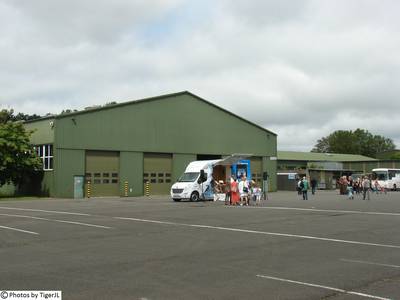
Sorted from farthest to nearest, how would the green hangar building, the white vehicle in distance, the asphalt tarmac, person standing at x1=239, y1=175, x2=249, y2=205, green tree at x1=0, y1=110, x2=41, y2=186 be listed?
the white vehicle in distance → the green hangar building → green tree at x1=0, y1=110, x2=41, y2=186 → person standing at x1=239, y1=175, x2=249, y2=205 → the asphalt tarmac

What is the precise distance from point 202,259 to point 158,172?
40.7 meters

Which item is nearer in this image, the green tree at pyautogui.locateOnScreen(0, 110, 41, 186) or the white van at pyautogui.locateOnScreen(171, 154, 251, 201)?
the white van at pyautogui.locateOnScreen(171, 154, 251, 201)

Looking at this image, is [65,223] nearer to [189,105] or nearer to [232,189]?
[232,189]

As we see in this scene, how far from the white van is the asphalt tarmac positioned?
1707 centimetres

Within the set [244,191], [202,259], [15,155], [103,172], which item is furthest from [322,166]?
[202,259]

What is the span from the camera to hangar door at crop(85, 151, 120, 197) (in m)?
46.1

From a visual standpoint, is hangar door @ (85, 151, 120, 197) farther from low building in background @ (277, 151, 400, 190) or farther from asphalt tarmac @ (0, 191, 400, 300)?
asphalt tarmac @ (0, 191, 400, 300)

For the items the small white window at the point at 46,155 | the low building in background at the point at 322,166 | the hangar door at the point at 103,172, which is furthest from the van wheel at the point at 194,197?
the low building in background at the point at 322,166

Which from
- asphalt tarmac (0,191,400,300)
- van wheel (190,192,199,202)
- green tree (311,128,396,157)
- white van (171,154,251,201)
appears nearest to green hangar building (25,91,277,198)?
white van (171,154,251,201)

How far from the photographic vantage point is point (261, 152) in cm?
6056

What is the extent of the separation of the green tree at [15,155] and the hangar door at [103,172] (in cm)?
432

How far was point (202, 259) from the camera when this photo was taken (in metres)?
10.8

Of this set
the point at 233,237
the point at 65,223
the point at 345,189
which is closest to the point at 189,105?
the point at 345,189

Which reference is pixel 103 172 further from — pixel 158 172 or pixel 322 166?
pixel 322 166
